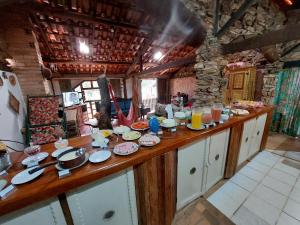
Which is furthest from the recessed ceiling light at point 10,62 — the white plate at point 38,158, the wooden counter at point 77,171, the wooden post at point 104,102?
the white plate at point 38,158

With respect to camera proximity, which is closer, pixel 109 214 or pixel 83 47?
pixel 109 214

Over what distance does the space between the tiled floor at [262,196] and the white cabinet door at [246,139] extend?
0.24m

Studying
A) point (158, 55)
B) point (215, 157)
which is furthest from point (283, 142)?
point (158, 55)

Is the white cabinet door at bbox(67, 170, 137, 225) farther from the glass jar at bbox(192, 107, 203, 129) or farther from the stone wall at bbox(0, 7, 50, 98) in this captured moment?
the stone wall at bbox(0, 7, 50, 98)

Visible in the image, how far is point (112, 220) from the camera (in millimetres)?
1155

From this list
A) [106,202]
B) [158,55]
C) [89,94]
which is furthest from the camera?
[89,94]

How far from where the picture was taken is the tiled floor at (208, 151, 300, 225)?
1.60 m

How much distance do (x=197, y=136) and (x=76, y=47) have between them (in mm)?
5473

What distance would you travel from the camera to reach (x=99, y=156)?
1.09 meters

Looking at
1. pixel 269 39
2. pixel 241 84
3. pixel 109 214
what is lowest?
pixel 109 214

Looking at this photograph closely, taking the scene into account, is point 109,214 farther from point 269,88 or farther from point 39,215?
point 269,88

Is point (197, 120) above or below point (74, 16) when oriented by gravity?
below

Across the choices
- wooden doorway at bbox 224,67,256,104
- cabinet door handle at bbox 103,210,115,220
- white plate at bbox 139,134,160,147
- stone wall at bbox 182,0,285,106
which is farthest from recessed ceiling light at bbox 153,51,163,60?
cabinet door handle at bbox 103,210,115,220

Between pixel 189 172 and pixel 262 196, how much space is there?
1.28 metres
